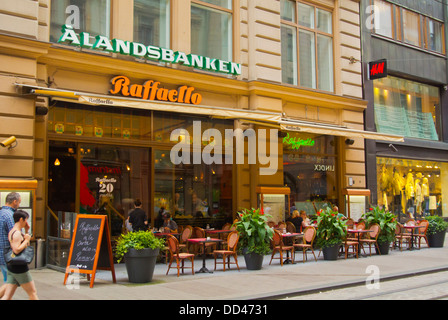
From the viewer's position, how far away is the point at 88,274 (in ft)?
34.8

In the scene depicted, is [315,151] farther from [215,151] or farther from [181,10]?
[181,10]

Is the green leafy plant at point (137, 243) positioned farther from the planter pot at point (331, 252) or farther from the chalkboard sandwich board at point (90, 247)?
the planter pot at point (331, 252)

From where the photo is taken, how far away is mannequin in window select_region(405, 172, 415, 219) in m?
22.9

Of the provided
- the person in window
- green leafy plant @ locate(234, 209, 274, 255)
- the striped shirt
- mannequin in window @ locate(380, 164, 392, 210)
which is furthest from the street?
mannequin in window @ locate(380, 164, 392, 210)

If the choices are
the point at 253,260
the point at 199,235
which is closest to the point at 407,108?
the point at 199,235

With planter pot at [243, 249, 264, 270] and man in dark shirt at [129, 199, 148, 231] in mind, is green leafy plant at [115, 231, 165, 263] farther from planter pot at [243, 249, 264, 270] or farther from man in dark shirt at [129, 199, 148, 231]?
planter pot at [243, 249, 264, 270]

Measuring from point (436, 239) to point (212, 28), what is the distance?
36.4ft

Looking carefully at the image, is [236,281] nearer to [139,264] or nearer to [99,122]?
Answer: [139,264]

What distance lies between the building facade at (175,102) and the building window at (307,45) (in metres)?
0.05

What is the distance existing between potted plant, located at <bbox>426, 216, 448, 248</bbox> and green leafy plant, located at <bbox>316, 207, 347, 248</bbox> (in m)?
5.64

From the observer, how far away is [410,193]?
23031mm

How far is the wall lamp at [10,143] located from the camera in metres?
11.6
